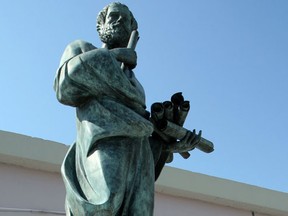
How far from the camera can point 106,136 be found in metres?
2.73

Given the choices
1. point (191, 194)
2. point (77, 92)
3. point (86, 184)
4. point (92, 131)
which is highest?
point (191, 194)

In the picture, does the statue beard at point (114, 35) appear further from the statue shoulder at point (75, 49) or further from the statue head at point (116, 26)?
the statue shoulder at point (75, 49)

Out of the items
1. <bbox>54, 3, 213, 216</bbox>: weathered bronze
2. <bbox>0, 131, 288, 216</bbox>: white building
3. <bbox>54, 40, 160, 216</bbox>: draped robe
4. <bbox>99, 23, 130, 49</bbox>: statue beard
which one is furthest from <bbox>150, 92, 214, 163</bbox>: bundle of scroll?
<bbox>0, 131, 288, 216</bbox>: white building

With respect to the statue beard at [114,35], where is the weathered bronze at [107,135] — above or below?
below

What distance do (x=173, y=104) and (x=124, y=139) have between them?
1.38 ft

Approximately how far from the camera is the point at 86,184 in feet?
8.80

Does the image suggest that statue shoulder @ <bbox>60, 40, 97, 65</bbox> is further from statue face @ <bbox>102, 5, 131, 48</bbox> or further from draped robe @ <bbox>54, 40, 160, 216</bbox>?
statue face @ <bbox>102, 5, 131, 48</bbox>

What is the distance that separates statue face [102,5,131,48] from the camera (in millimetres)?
3186

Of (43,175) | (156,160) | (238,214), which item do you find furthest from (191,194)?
(156,160)

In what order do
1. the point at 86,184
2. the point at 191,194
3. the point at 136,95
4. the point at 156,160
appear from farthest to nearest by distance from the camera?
the point at 191,194 < the point at 156,160 < the point at 136,95 < the point at 86,184

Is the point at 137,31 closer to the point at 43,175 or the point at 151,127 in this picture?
the point at 151,127

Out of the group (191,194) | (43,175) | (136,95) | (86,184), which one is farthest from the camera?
(191,194)

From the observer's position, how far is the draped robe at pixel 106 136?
2.66 meters

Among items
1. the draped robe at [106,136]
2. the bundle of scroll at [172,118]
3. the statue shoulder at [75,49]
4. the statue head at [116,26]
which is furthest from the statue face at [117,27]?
the bundle of scroll at [172,118]
